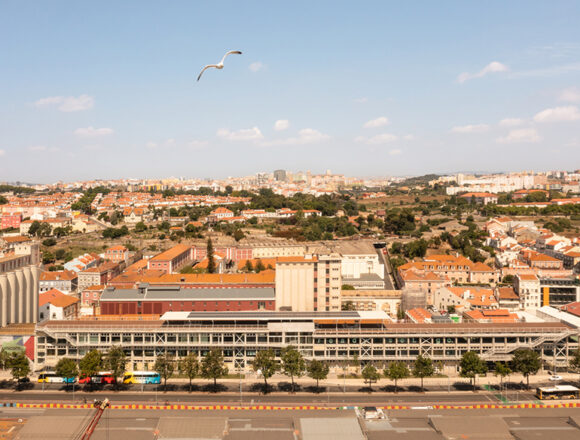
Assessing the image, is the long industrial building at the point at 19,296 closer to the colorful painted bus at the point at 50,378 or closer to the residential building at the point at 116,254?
the colorful painted bus at the point at 50,378

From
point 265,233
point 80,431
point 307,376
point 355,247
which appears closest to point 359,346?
point 307,376

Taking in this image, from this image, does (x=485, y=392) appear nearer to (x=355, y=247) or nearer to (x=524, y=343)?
(x=524, y=343)

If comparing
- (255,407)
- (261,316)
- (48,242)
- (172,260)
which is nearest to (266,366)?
(255,407)

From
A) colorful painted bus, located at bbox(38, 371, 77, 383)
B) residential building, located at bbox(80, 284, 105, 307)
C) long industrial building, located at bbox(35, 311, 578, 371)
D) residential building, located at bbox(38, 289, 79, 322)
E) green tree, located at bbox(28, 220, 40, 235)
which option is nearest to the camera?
colorful painted bus, located at bbox(38, 371, 77, 383)

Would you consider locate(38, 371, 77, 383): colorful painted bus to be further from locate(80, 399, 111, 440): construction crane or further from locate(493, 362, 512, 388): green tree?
locate(493, 362, 512, 388): green tree

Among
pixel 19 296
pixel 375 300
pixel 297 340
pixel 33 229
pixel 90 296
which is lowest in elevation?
pixel 375 300

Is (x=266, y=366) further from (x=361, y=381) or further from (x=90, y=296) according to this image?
(x=90, y=296)

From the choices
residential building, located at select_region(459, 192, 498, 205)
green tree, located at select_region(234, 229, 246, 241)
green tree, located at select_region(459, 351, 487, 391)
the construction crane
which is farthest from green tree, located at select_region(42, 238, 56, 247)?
residential building, located at select_region(459, 192, 498, 205)
